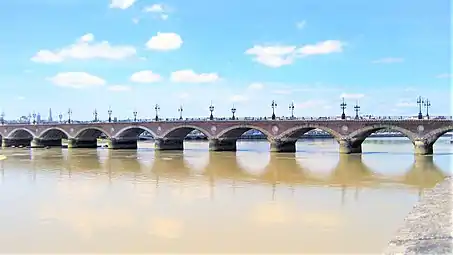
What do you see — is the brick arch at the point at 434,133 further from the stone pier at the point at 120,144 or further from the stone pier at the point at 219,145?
the stone pier at the point at 120,144

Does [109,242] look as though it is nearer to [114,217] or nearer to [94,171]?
[114,217]

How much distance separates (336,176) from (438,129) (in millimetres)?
19247

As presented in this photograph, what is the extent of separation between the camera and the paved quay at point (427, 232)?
1030 centimetres

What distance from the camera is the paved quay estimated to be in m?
10.3

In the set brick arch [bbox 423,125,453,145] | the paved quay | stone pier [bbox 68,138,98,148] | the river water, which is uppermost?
brick arch [bbox 423,125,453,145]

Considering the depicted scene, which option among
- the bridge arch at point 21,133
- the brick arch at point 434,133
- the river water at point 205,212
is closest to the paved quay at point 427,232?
the river water at point 205,212

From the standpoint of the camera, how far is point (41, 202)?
19.2 metres

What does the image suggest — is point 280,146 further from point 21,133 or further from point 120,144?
point 21,133

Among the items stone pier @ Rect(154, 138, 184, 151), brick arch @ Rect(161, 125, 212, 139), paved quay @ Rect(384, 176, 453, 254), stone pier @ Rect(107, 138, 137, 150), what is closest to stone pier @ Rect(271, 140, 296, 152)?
brick arch @ Rect(161, 125, 212, 139)

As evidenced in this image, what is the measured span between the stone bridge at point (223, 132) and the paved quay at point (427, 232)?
3182 centimetres

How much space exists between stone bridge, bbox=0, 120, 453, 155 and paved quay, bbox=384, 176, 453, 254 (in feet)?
104

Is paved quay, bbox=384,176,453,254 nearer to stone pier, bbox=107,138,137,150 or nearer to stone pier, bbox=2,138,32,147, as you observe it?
stone pier, bbox=107,138,137,150

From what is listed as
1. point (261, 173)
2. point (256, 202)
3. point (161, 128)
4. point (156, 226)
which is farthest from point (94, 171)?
point (161, 128)

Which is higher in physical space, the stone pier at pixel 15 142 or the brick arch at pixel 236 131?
the brick arch at pixel 236 131
